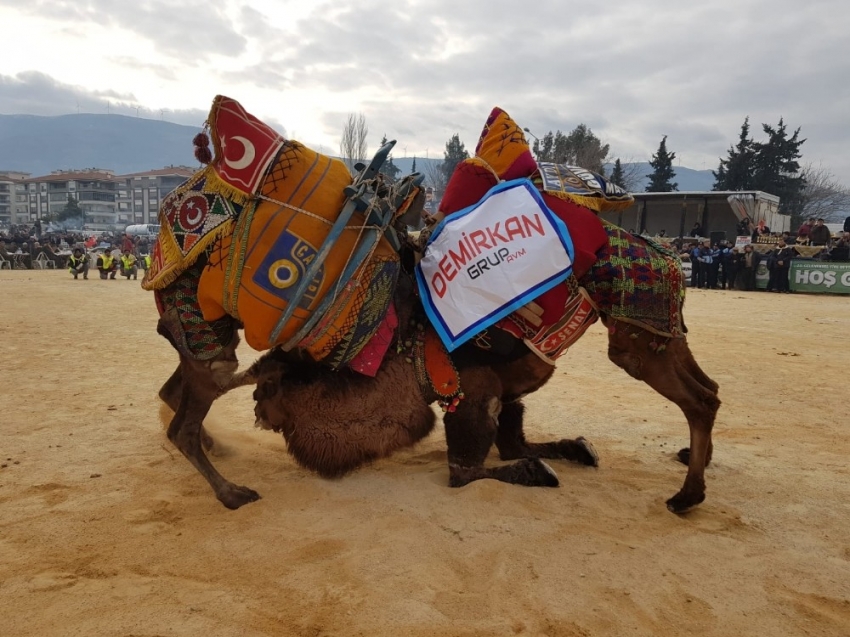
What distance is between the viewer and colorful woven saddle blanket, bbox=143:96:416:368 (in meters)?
3.37

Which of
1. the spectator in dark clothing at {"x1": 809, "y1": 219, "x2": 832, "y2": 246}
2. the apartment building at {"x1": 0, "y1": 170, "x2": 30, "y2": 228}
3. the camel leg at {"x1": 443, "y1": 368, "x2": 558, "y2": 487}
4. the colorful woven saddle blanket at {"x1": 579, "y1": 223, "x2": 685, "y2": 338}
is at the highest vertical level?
the apartment building at {"x1": 0, "y1": 170, "x2": 30, "y2": 228}

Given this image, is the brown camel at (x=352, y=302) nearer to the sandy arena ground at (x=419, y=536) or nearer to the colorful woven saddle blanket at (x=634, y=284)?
the colorful woven saddle blanket at (x=634, y=284)

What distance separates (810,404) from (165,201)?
6.04 m

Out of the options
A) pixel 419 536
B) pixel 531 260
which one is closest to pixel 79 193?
pixel 531 260

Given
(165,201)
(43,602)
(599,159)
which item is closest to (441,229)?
(165,201)

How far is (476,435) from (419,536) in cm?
79

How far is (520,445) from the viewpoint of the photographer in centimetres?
463

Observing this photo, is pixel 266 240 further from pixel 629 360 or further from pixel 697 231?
pixel 697 231

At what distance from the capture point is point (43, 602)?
260 cm

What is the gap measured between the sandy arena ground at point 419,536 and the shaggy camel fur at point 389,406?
0.21 meters

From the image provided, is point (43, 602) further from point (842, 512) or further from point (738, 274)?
point (738, 274)

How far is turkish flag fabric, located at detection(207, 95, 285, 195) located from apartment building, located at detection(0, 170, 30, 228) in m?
133

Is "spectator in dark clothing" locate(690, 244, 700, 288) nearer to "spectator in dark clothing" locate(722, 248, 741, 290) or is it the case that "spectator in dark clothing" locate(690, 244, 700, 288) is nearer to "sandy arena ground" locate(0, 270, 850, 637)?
"spectator in dark clothing" locate(722, 248, 741, 290)

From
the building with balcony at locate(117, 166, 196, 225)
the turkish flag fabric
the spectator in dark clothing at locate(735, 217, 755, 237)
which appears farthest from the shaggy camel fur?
the building with balcony at locate(117, 166, 196, 225)
